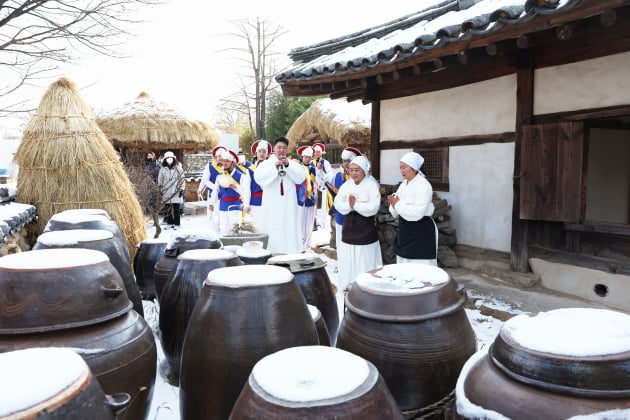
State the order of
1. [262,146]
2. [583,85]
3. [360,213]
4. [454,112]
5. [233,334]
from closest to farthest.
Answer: [233,334] < [583,85] < [360,213] < [454,112] < [262,146]

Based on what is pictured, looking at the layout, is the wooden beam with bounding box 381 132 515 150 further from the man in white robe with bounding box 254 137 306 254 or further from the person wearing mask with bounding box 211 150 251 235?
the person wearing mask with bounding box 211 150 251 235

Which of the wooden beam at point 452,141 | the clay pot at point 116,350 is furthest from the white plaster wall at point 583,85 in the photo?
the clay pot at point 116,350

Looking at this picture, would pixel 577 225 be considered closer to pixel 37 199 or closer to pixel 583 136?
pixel 583 136

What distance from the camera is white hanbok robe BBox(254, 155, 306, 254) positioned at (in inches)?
265

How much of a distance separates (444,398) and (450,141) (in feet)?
15.3

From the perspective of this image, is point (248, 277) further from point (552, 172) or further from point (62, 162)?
point (62, 162)

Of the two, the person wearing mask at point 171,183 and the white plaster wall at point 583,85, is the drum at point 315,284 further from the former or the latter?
the person wearing mask at point 171,183

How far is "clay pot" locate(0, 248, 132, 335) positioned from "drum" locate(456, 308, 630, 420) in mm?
1409

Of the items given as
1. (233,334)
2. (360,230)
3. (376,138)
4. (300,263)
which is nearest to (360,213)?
(360,230)

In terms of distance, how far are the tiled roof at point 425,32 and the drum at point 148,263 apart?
123 inches

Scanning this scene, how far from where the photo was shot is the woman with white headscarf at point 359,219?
562cm

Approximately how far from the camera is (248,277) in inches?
77.2

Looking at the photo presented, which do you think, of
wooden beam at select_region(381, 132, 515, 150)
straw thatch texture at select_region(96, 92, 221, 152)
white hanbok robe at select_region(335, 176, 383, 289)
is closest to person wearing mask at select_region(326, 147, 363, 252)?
wooden beam at select_region(381, 132, 515, 150)

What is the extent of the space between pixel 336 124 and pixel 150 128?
610 centimetres
